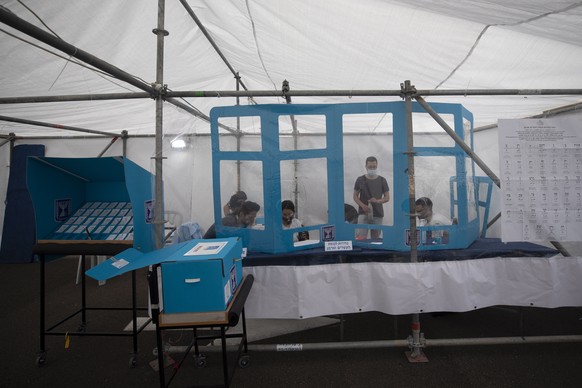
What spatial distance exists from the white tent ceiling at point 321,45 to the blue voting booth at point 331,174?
51cm

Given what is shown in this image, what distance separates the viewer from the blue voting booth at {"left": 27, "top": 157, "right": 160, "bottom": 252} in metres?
2.02

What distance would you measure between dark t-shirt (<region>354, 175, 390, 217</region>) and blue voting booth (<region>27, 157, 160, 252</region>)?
5.12 feet

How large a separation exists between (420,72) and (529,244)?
174 cm

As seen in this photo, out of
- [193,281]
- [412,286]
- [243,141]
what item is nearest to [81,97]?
[243,141]

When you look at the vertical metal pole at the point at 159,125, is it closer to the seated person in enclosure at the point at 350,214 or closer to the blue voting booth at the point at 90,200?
the blue voting booth at the point at 90,200

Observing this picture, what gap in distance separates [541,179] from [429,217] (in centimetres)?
83

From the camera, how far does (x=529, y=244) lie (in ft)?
7.61

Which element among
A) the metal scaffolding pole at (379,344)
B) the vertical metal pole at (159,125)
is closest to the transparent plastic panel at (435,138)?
the metal scaffolding pole at (379,344)

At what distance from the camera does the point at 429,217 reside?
2104mm

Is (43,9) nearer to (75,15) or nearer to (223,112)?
(75,15)

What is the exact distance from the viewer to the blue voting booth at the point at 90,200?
2.02 m

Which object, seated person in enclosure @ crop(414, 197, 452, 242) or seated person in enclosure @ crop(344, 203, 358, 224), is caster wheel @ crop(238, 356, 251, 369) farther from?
seated person in enclosure @ crop(414, 197, 452, 242)

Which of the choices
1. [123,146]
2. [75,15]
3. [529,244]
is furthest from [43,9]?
[529,244]

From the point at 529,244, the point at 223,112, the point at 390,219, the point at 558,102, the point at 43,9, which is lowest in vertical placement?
the point at 529,244
